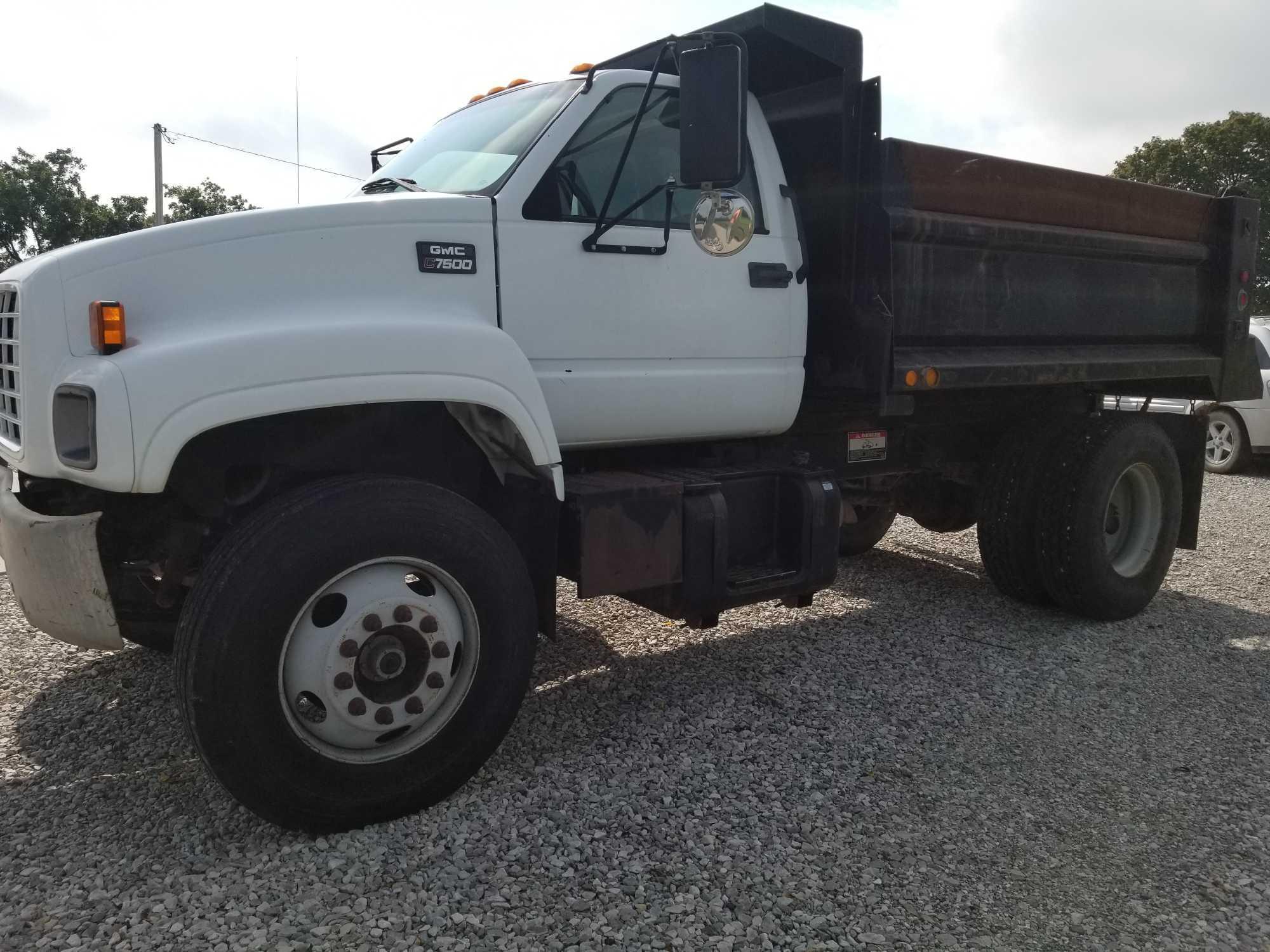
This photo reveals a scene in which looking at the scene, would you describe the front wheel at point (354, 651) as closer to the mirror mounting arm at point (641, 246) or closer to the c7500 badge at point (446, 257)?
the c7500 badge at point (446, 257)

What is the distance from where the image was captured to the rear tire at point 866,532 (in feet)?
21.6

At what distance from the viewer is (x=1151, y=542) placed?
5695 mm

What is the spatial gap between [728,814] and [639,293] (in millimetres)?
1936

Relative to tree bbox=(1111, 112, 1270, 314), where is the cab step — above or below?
below

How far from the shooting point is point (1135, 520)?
19.0 ft

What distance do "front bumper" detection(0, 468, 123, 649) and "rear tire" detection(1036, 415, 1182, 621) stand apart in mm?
4515

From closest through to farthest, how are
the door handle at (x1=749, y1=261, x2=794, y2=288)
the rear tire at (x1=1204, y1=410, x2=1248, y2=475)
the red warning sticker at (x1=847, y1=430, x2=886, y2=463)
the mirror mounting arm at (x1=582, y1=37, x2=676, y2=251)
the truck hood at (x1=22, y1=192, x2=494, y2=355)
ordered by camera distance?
the truck hood at (x1=22, y1=192, x2=494, y2=355), the mirror mounting arm at (x1=582, y1=37, x2=676, y2=251), the door handle at (x1=749, y1=261, x2=794, y2=288), the red warning sticker at (x1=847, y1=430, x2=886, y2=463), the rear tire at (x1=1204, y1=410, x2=1248, y2=475)

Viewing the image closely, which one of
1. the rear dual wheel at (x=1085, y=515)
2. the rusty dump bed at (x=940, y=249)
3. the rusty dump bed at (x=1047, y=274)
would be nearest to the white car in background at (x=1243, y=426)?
the rusty dump bed at (x=1047, y=274)

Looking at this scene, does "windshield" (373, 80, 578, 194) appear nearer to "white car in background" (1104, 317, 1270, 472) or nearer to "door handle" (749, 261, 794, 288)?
→ "door handle" (749, 261, 794, 288)

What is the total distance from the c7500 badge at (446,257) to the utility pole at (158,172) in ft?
64.6

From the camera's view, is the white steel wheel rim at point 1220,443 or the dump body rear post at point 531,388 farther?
the white steel wheel rim at point 1220,443

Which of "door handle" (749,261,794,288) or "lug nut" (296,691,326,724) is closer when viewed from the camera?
"lug nut" (296,691,326,724)

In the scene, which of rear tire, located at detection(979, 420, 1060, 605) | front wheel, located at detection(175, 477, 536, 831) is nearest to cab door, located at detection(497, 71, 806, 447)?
front wheel, located at detection(175, 477, 536, 831)

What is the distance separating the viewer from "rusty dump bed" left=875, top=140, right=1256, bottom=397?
4.35 m
